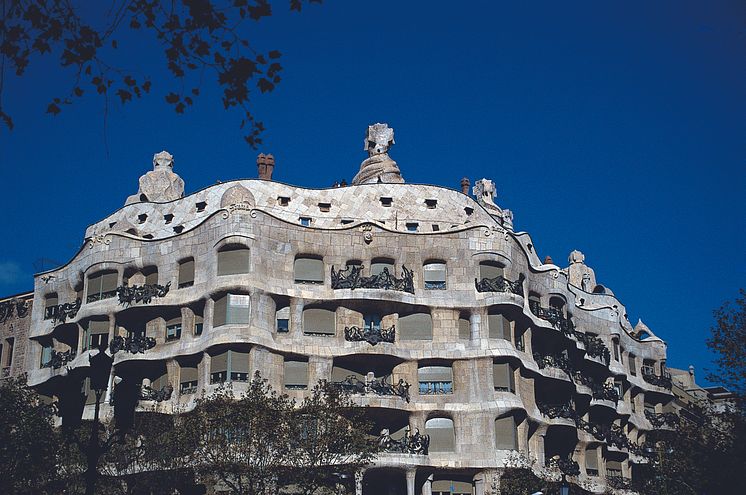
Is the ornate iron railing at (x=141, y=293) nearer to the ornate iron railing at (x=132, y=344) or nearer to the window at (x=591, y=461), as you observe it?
the ornate iron railing at (x=132, y=344)

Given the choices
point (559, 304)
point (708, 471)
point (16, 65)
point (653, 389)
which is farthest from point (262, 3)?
point (653, 389)

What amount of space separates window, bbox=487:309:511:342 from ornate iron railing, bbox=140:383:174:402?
17.1 meters

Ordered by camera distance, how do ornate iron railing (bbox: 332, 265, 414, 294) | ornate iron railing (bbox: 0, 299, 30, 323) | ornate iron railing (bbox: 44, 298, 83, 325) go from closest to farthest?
ornate iron railing (bbox: 332, 265, 414, 294) < ornate iron railing (bbox: 44, 298, 83, 325) < ornate iron railing (bbox: 0, 299, 30, 323)

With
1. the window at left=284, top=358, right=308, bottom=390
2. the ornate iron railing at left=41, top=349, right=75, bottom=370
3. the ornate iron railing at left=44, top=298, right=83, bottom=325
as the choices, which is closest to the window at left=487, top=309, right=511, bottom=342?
the window at left=284, top=358, right=308, bottom=390

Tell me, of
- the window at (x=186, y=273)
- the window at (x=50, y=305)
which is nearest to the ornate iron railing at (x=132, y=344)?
the window at (x=186, y=273)

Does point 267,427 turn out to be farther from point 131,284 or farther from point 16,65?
point 16,65

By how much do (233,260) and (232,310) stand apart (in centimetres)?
294

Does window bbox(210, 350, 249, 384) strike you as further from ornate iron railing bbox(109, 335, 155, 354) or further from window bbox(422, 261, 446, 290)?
window bbox(422, 261, 446, 290)

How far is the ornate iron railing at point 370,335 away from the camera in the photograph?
2382 inches

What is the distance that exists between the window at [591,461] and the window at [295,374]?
71.1 ft

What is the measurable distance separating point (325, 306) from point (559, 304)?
16.6 m

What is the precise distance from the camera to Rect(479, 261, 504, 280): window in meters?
63.1

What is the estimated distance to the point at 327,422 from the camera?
49156 millimetres

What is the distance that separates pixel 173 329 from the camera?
62.0 metres
